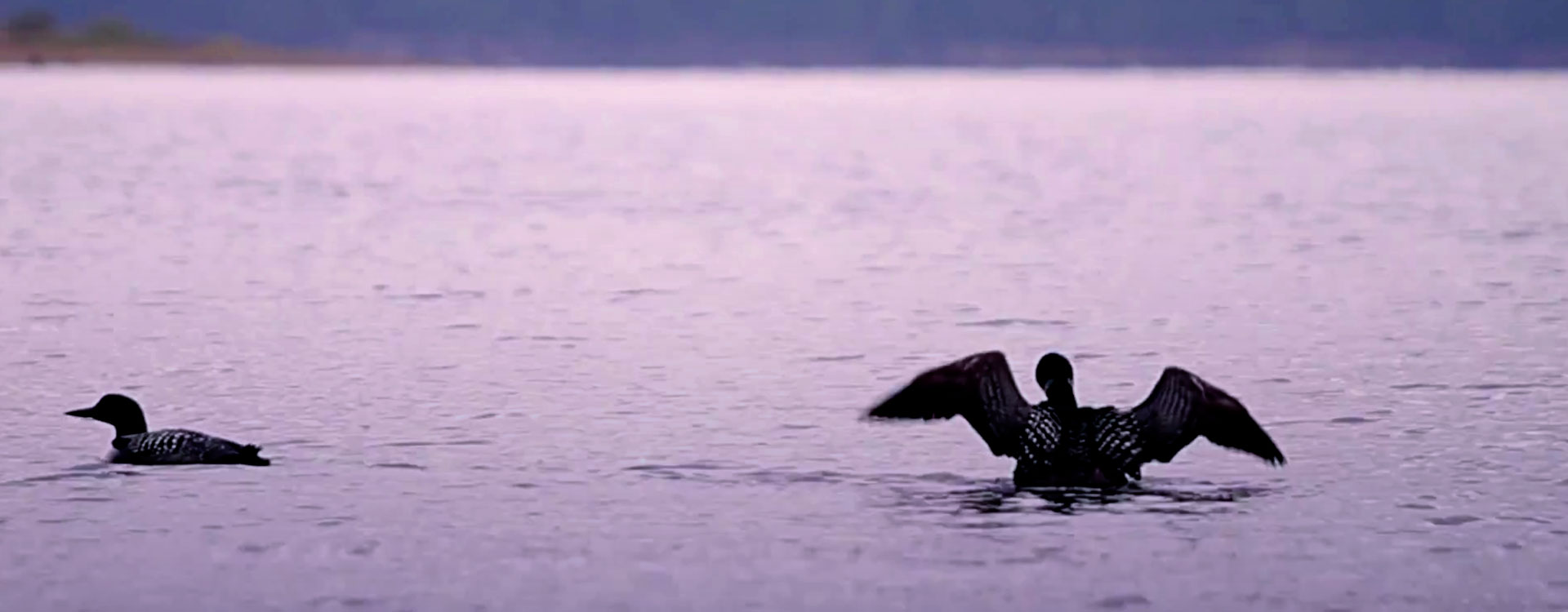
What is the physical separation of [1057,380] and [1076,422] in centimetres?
26

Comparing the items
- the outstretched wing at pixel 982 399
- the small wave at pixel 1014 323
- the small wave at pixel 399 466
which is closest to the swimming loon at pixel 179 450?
the small wave at pixel 399 466

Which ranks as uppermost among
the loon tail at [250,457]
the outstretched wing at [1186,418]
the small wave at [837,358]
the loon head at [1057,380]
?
the small wave at [837,358]

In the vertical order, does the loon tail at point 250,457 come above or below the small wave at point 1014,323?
below

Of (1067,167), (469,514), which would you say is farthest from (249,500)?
(1067,167)

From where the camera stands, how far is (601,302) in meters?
26.1

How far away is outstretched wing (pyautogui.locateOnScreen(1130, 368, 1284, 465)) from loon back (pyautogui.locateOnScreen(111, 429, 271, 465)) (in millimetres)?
4559

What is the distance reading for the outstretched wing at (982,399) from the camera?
15648 millimetres

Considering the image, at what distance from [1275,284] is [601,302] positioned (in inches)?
238

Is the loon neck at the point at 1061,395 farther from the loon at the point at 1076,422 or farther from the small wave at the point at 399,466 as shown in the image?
the small wave at the point at 399,466

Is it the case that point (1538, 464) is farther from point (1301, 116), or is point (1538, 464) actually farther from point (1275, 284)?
point (1301, 116)

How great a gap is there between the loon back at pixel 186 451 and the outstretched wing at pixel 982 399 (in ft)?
11.4

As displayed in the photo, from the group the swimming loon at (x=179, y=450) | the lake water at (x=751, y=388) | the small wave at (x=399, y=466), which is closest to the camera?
the lake water at (x=751, y=388)

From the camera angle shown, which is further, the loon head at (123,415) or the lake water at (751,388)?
the loon head at (123,415)

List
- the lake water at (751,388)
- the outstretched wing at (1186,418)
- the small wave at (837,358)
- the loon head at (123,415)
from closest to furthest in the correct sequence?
the lake water at (751,388)
the outstretched wing at (1186,418)
the loon head at (123,415)
the small wave at (837,358)
